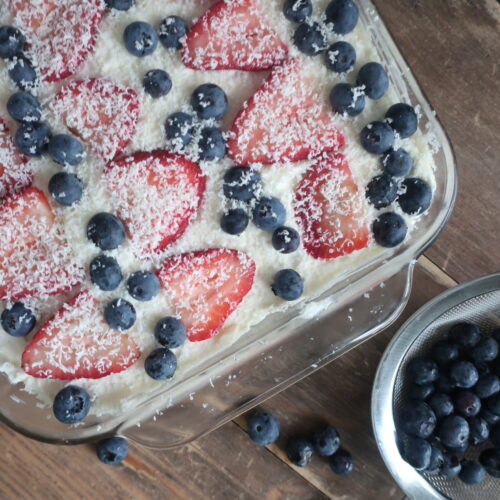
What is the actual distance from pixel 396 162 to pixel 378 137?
0.07m

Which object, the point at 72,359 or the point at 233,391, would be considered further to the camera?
the point at 233,391

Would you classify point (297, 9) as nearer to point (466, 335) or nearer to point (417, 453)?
point (466, 335)

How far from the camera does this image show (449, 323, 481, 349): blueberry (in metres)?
1.71

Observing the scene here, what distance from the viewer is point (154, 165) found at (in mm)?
1452

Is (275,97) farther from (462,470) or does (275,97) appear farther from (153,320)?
(462,470)

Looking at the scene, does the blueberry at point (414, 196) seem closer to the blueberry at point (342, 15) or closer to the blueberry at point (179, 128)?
the blueberry at point (342, 15)

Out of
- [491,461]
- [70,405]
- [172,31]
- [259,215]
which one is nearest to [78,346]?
[70,405]

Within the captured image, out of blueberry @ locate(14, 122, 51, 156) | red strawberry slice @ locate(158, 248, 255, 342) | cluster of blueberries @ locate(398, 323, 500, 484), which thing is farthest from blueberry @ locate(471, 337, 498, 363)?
blueberry @ locate(14, 122, 51, 156)

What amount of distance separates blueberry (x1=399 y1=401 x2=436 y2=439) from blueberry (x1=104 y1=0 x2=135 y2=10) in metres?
1.12

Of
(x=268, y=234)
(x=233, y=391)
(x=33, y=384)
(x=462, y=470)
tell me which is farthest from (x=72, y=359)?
(x=462, y=470)

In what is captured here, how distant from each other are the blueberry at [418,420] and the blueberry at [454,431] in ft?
0.09

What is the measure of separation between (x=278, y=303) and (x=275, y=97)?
1.45 ft

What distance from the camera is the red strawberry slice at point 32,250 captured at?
1461mm

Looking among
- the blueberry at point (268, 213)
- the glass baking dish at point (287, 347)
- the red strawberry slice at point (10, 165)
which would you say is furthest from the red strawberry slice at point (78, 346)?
the blueberry at point (268, 213)
